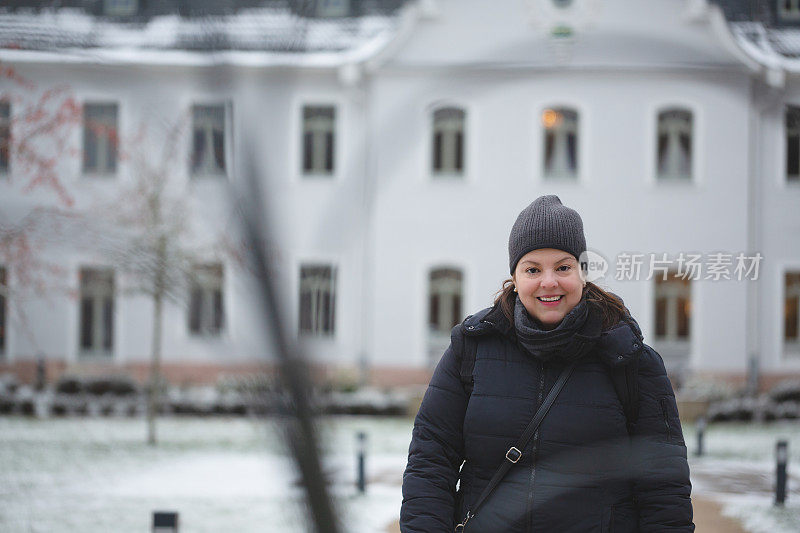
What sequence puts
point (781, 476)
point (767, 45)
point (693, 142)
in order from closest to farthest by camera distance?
1. point (767, 45)
2. point (781, 476)
3. point (693, 142)

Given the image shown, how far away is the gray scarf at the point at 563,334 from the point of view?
1.51 metres

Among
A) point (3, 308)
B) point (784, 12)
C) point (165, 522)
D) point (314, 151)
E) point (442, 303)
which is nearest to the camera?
point (784, 12)

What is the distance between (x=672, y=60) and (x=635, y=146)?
51.8 ft

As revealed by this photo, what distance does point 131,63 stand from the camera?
1.29ft

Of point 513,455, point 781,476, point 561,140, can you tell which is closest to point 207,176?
point 513,455

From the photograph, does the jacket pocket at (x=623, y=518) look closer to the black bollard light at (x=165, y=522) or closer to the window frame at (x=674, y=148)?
the black bollard light at (x=165, y=522)

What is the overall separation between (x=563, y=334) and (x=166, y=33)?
1175mm

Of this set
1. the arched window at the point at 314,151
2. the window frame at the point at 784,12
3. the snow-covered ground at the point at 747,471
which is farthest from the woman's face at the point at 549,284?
the snow-covered ground at the point at 747,471

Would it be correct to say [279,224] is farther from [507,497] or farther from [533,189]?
[533,189]

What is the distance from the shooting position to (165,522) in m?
3.54

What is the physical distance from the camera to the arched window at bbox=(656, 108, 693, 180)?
15406mm

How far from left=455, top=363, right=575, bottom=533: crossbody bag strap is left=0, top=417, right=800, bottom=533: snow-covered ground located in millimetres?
2068

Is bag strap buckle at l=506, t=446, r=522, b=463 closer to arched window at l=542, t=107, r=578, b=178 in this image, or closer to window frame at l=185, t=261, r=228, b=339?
window frame at l=185, t=261, r=228, b=339

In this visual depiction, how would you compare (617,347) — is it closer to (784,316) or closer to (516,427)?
(516,427)
